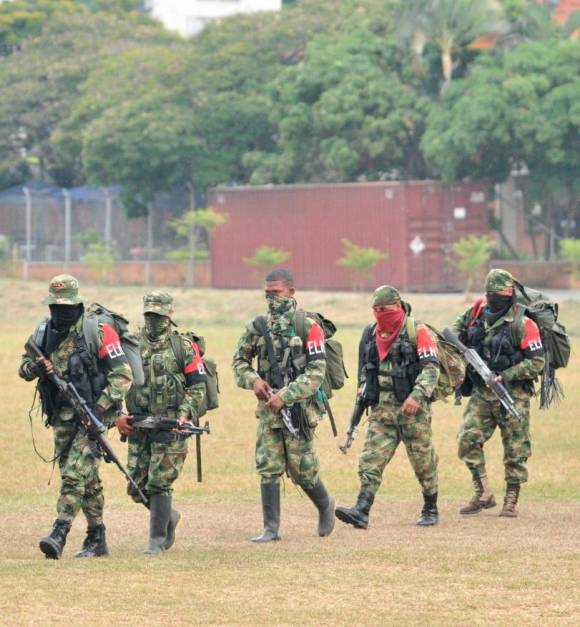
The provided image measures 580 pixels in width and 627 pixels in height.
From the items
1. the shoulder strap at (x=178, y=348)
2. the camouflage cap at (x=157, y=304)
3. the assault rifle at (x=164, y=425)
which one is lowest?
the assault rifle at (x=164, y=425)

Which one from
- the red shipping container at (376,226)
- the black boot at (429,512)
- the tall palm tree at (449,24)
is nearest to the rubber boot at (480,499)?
the black boot at (429,512)

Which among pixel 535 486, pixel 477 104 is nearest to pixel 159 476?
pixel 535 486

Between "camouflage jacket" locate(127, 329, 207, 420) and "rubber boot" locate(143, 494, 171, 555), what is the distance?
0.59m

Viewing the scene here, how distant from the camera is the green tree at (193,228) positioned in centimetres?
4994

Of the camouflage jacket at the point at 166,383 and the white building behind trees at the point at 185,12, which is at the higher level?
the white building behind trees at the point at 185,12

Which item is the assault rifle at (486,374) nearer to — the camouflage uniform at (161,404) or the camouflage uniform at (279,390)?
the camouflage uniform at (279,390)

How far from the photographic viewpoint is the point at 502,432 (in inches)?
559

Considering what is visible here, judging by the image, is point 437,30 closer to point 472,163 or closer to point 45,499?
point 472,163

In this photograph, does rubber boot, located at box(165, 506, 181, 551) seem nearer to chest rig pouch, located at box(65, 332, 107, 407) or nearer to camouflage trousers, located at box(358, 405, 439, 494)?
chest rig pouch, located at box(65, 332, 107, 407)

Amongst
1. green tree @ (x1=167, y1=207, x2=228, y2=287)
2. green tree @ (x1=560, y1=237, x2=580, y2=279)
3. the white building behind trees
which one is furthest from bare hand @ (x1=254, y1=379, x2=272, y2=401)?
the white building behind trees

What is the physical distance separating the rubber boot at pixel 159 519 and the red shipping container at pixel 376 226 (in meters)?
35.8

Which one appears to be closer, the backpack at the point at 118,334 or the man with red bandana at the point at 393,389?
the backpack at the point at 118,334

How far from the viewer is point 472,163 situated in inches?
1886

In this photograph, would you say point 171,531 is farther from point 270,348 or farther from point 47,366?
point 47,366
